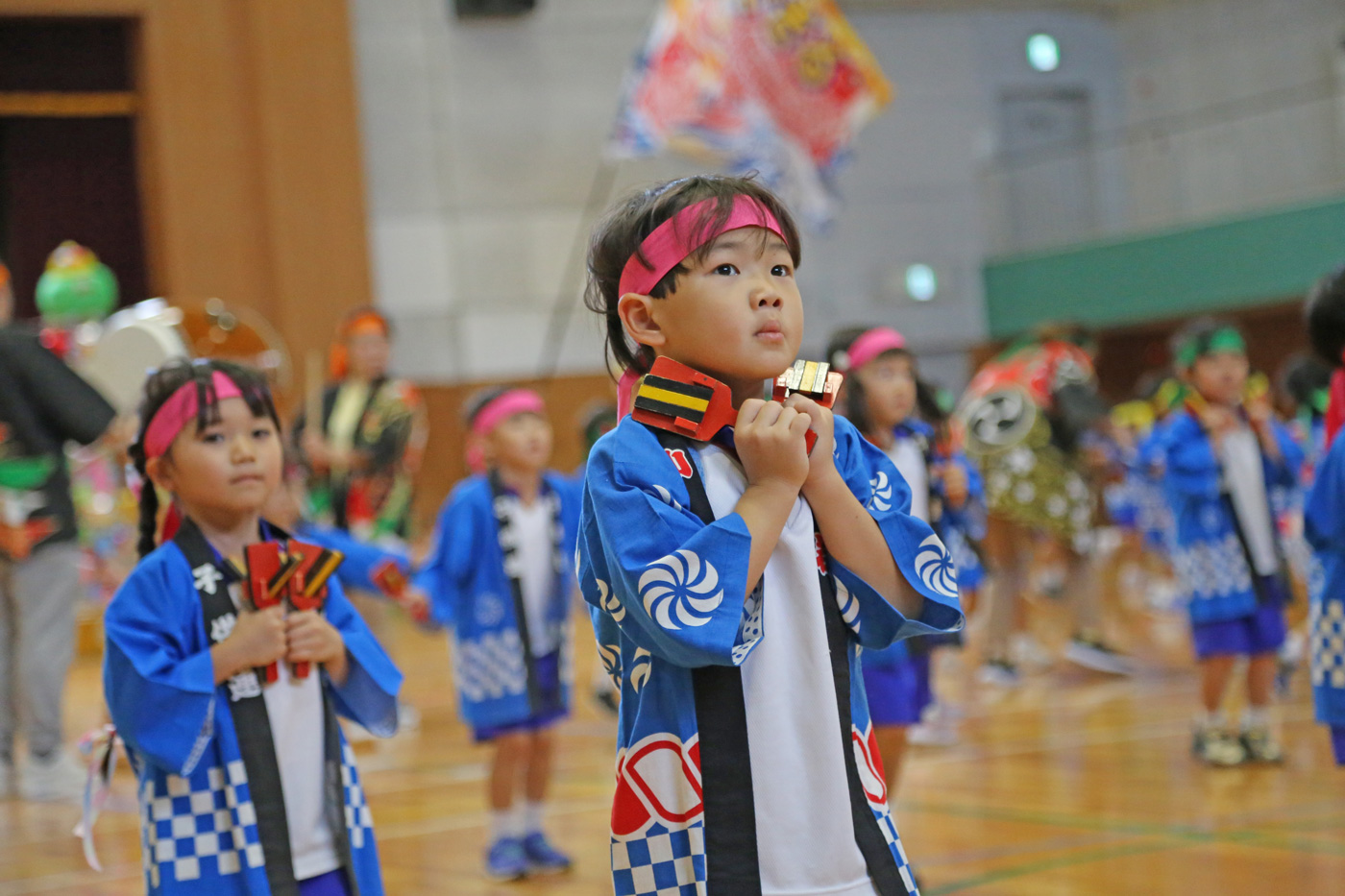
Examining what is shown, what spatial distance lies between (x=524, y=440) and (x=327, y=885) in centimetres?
255

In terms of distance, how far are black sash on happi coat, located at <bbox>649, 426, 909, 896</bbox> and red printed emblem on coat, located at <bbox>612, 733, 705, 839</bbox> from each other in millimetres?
16

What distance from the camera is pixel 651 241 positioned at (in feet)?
6.35

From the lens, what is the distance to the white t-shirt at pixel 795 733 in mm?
1828

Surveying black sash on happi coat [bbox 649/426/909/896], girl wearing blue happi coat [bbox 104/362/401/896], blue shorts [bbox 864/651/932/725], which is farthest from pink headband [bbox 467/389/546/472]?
black sash on happi coat [bbox 649/426/909/896]

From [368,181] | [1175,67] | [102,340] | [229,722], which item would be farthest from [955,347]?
[229,722]

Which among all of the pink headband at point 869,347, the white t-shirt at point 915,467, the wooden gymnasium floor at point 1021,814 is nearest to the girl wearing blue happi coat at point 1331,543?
the wooden gymnasium floor at point 1021,814

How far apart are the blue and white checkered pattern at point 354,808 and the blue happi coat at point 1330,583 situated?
2160mm

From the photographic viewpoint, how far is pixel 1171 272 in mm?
15352

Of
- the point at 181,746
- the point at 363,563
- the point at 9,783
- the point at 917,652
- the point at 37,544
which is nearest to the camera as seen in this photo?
the point at 181,746

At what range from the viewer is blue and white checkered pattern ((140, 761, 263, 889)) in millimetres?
2500

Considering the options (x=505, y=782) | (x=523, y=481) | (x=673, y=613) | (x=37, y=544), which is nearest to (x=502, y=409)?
(x=523, y=481)

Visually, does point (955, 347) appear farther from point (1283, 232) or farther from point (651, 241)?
point (651, 241)

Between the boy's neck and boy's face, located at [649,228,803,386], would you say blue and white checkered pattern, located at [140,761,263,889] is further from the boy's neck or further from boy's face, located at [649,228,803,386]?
the boy's neck

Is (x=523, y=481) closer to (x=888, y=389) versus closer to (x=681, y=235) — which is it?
(x=888, y=389)
